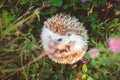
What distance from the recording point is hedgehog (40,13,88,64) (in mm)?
2102

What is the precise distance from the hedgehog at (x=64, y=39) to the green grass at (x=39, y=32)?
14cm

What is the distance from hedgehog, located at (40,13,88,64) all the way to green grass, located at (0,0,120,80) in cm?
14

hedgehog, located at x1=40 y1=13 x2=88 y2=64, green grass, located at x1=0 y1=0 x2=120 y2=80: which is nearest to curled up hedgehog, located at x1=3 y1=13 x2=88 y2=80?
hedgehog, located at x1=40 y1=13 x2=88 y2=64

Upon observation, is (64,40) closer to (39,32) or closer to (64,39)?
(64,39)

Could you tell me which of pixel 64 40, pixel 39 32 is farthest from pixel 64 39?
pixel 39 32

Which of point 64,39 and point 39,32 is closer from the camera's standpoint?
point 64,39

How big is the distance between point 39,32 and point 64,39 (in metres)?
0.40

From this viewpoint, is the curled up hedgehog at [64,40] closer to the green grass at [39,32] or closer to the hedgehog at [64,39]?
the hedgehog at [64,39]

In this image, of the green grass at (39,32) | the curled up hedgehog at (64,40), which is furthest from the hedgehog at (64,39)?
the green grass at (39,32)

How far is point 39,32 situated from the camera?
2.46 metres

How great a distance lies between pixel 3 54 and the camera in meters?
2.35

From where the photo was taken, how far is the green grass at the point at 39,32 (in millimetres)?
2342

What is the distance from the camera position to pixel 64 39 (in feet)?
6.91

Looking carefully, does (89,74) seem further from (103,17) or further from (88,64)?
(103,17)
